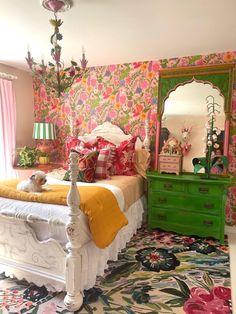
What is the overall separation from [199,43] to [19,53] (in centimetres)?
230

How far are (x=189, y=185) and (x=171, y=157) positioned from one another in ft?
1.44

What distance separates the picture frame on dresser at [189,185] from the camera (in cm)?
302

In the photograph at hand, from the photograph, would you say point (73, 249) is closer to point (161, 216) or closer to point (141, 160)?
point (161, 216)

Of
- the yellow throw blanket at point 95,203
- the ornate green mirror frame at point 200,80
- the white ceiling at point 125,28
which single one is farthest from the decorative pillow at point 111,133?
the yellow throw blanket at point 95,203

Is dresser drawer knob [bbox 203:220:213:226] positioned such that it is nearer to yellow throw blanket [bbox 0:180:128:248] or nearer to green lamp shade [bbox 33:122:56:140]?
yellow throw blanket [bbox 0:180:128:248]

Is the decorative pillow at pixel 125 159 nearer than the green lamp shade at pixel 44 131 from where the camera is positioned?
Yes

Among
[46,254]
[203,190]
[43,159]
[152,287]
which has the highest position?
[43,159]

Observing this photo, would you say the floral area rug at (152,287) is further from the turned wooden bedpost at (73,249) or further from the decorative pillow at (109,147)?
the decorative pillow at (109,147)

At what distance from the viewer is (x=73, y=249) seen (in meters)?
1.79

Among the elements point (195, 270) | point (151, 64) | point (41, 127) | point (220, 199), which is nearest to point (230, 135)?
point (220, 199)

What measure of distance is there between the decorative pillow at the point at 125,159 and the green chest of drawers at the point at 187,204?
28 centimetres

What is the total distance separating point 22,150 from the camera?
3883 millimetres

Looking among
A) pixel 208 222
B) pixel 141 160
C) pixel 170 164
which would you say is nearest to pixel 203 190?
pixel 208 222

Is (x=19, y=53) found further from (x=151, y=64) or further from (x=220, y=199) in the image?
(x=220, y=199)
